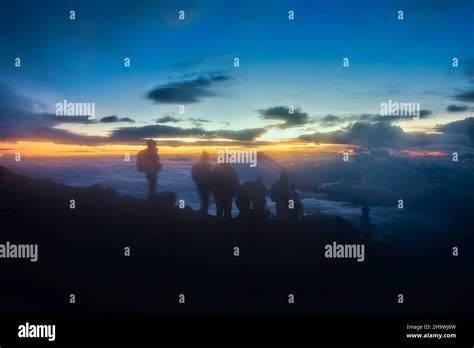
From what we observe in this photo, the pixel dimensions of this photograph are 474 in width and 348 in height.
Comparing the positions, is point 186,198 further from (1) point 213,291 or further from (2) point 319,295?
(2) point 319,295

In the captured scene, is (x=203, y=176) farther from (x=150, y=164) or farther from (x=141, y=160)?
(x=141, y=160)

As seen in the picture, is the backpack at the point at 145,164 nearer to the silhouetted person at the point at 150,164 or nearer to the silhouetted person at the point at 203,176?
the silhouetted person at the point at 150,164

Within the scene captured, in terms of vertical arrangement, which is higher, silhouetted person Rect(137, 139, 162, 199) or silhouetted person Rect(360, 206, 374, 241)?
silhouetted person Rect(137, 139, 162, 199)

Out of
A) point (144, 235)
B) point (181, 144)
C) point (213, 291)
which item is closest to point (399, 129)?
point (181, 144)

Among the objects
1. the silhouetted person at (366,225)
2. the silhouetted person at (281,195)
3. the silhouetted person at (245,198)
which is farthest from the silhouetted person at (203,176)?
the silhouetted person at (366,225)

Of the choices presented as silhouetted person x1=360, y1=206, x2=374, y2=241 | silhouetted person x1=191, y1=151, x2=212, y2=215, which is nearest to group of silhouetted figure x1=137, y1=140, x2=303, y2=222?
silhouetted person x1=191, y1=151, x2=212, y2=215

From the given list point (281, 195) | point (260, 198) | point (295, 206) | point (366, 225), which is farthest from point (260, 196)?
point (366, 225)

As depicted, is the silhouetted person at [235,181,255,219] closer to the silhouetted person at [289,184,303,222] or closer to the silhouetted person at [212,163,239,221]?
the silhouetted person at [212,163,239,221]
